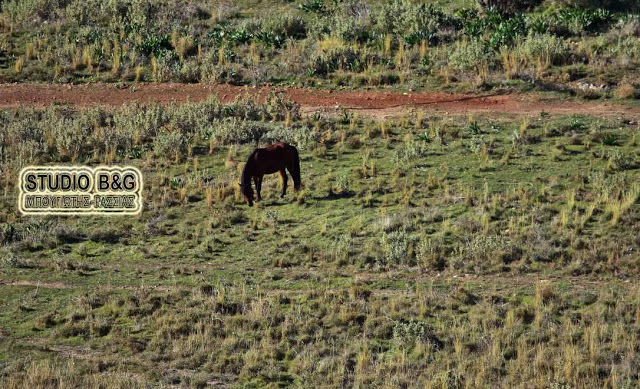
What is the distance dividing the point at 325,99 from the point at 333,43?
11.8 feet

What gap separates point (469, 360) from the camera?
19109 millimetres

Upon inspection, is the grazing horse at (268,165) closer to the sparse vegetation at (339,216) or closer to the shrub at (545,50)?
the sparse vegetation at (339,216)

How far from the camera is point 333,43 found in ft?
119

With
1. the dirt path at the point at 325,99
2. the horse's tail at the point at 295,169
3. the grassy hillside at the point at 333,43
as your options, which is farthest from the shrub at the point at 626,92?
the horse's tail at the point at 295,169

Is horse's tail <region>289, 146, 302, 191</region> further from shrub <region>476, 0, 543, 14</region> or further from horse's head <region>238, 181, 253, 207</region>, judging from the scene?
shrub <region>476, 0, 543, 14</region>

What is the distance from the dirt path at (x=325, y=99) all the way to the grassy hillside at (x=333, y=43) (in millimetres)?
621

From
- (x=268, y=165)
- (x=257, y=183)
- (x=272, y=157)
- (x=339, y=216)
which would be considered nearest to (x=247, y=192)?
(x=257, y=183)

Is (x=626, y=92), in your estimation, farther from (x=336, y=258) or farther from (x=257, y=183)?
(x=336, y=258)

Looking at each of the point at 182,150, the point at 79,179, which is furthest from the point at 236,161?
the point at 79,179

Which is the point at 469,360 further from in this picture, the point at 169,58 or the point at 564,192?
the point at 169,58

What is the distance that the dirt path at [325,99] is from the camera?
31.4 m

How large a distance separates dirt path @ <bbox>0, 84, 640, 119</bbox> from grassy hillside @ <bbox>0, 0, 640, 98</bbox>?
621 millimetres

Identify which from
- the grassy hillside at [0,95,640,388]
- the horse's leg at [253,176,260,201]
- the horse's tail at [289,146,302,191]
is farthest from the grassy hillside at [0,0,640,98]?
the horse's leg at [253,176,260,201]

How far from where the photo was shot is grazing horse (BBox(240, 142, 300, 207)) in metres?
26.0
